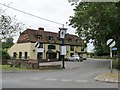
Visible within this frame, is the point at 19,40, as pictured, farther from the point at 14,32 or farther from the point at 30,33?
the point at 14,32

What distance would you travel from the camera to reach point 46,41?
70.2 meters

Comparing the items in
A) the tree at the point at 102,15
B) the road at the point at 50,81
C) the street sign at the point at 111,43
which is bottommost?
the road at the point at 50,81

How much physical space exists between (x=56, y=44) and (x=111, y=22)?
1859 inches

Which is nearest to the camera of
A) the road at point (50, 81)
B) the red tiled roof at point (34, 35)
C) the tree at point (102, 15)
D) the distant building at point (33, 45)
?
the road at point (50, 81)

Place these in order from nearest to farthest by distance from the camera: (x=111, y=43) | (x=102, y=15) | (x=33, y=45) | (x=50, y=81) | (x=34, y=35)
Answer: (x=50, y=81), (x=111, y=43), (x=102, y=15), (x=33, y=45), (x=34, y=35)

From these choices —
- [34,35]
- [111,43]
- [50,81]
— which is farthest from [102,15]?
[34,35]

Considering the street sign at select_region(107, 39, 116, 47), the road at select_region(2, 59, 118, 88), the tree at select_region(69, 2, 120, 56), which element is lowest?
the road at select_region(2, 59, 118, 88)

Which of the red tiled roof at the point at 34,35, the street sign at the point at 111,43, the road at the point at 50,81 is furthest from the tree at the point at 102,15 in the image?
the red tiled roof at the point at 34,35

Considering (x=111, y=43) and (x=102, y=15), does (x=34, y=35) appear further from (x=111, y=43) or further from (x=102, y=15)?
(x=111, y=43)

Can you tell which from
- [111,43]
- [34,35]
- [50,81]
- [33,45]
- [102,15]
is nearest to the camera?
[50,81]

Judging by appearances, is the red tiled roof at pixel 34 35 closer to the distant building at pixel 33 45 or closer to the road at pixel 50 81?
the distant building at pixel 33 45

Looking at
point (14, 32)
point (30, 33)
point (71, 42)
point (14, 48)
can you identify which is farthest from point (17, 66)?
point (71, 42)

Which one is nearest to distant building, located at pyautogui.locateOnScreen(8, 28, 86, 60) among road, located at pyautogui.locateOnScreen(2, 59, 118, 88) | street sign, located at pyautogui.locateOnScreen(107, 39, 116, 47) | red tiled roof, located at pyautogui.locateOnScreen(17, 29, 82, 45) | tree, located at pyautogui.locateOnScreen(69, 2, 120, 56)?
red tiled roof, located at pyautogui.locateOnScreen(17, 29, 82, 45)

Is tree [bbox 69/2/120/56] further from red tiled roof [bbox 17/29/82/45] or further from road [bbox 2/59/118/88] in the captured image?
red tiled roof [bbox 17/29/82/45]
